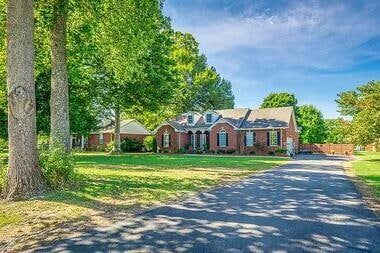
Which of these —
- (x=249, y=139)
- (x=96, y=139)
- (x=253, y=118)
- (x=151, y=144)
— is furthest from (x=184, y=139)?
(x=96, y=139)

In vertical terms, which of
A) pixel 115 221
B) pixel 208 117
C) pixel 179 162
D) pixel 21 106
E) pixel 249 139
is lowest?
pixel 115 221

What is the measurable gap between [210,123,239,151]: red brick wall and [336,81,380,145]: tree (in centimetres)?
1263

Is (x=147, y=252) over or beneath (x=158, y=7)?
beneath

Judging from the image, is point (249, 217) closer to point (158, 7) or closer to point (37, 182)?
point (37, 182)

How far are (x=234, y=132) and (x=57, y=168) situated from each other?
33.3 meters

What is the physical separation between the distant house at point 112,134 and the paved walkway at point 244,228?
44.0 meters

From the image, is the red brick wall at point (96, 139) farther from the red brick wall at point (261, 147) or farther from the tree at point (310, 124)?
the tree at point (310, 124)

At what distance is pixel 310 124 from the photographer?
67.7 meters

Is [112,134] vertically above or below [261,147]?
above

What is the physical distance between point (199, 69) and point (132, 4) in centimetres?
4612

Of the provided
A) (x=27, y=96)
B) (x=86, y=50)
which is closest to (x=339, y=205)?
(x=27, y=96)

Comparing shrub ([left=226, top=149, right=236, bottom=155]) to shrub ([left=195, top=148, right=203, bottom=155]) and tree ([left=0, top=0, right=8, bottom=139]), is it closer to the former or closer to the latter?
shrub ([left=195, top=148, right=203, bottom=155])

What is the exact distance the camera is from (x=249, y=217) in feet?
24.1

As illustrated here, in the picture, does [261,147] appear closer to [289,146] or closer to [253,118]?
[289,146]
